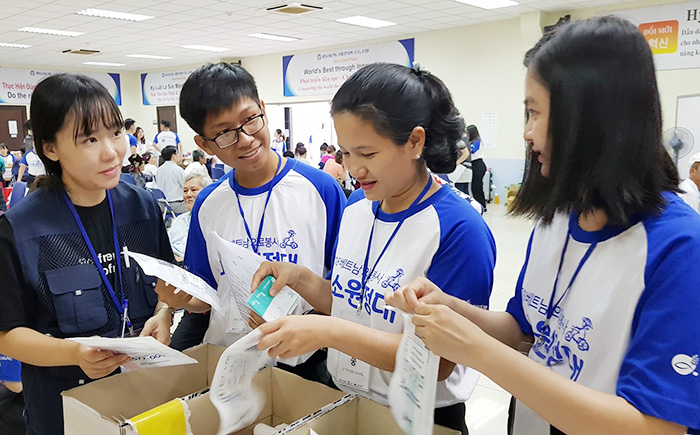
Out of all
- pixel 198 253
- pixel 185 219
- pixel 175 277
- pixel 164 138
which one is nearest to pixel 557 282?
pixel 175 277

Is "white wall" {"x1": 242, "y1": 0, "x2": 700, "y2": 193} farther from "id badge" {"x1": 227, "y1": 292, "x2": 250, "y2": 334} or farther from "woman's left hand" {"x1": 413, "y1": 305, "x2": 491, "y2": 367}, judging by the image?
"woman's left hand" {"x1": 413, "y1": 305, "x2": 491, "y2": 367}

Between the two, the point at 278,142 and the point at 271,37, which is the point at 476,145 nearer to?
the point at 271,37

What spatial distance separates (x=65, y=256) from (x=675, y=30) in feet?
30.2

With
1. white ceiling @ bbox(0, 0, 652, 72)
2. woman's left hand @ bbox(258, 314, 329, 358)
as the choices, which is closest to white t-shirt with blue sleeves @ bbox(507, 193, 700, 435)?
woman's left hand @ bbox(258, 314, 329, 358)

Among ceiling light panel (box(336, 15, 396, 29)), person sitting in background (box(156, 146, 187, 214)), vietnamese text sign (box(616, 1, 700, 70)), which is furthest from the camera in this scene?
ceiling light panel (box(336, 15, 396, 29))

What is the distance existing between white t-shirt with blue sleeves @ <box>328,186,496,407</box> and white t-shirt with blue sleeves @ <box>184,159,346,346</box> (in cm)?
24

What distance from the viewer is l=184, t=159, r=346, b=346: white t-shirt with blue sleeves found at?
1559mm

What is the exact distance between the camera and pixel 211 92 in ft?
4.86

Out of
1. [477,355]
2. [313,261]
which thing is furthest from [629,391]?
[313,261]

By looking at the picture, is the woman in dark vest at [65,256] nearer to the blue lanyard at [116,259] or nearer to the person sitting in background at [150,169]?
the blue lanyard at [116,259]

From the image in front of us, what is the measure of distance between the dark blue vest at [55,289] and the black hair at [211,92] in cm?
42

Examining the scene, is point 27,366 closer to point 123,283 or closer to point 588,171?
point 123,283

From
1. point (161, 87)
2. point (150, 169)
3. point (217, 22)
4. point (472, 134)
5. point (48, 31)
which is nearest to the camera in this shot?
point (150, 169)

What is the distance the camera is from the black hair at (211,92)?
149 centimetres
